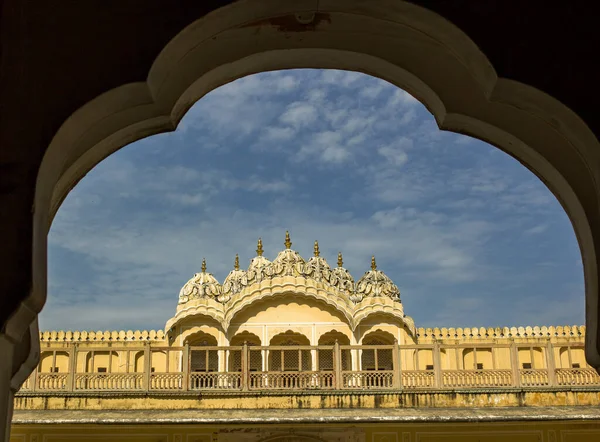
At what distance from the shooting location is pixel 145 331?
15.6 meters

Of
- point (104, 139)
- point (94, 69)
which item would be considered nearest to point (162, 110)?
point (104, 139)

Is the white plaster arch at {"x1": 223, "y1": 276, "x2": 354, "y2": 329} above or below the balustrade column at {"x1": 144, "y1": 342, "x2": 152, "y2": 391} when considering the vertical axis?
above

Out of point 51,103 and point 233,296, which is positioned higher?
point 233,296

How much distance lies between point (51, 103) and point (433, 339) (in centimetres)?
1364

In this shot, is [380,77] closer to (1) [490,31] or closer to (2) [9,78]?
(1) [490,31]

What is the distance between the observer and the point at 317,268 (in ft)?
49.8

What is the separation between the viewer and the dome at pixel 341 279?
15250mm

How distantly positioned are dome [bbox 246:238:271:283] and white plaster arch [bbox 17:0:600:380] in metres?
12.5

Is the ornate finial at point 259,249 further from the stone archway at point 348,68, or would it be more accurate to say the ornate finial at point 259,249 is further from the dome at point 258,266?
the stone archway at point 348,68

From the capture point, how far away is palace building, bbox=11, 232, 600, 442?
11.5m

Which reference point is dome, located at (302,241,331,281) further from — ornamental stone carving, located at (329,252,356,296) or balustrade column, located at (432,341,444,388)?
balustrade column, located at (432,341,444,388)

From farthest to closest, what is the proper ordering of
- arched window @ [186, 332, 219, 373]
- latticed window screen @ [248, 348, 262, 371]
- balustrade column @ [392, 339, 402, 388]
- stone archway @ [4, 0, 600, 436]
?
arched window @ [186, 332, 219, 373] → latticed window screen @ [248, 348, 262, 371] → balustrade column @ [392, 339, 402, 388] → stone archway @ [4, 0, 600, 436]

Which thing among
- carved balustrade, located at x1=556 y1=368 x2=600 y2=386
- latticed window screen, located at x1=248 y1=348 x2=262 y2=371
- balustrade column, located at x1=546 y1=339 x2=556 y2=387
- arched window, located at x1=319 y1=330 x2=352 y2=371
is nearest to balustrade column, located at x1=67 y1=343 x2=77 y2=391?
latticed window screen, located at x1=248 y1=348 x2=262 y2=371

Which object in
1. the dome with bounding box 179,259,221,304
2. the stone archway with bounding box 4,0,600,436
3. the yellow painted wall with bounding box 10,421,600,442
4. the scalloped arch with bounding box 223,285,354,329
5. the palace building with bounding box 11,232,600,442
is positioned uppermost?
the dome with bounding box 179,259,221,304
